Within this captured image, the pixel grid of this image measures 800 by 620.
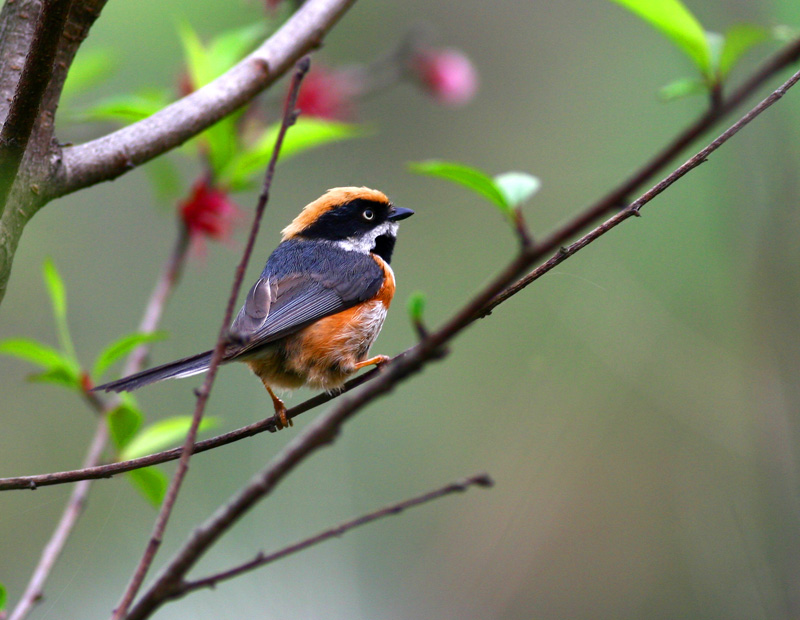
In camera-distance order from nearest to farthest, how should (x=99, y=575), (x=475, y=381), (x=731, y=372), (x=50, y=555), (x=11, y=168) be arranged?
(x=11, y=168) → (x=50, y=555) → (x=99, y=575) → (x=731, y=372) → (x=475, y=381)

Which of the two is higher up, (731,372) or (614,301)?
(614,301)

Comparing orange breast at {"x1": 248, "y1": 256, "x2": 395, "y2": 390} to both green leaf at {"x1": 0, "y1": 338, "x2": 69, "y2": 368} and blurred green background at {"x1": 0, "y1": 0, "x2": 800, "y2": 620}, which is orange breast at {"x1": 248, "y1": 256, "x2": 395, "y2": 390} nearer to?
blurred green background at {"x1": 0, "y1": 0, "x2": 800, "y2": 620}

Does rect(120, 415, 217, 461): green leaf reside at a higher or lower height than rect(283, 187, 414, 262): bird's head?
lower

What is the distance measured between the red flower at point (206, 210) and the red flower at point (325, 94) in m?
0.86

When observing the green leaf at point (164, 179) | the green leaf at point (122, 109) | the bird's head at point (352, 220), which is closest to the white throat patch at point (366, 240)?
the bird's head at point (352, 220)

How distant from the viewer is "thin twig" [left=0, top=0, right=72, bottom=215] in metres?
1.62

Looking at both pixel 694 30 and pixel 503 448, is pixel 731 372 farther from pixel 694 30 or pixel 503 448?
pixel 694 30

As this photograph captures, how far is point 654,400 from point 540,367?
0.99 meters

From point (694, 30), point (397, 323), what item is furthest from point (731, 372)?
point (694, 30)

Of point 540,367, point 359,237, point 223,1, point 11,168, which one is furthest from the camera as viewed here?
point 223,1

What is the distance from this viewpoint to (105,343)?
6.78 m

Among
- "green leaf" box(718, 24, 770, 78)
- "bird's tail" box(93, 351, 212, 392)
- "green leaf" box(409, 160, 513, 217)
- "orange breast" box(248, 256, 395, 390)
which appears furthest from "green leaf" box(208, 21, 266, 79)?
"green leaf" box(718, 24, 770, 78)

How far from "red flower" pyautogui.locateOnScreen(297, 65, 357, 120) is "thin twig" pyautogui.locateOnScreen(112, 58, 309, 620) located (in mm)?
2826

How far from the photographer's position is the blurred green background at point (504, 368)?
4.84 metres
